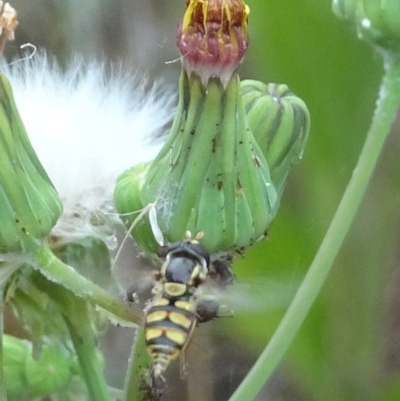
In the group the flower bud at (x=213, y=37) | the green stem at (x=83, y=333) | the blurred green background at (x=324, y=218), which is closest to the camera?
the flower bud at (x=213, y=37)

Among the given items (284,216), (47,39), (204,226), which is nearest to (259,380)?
(204,226)

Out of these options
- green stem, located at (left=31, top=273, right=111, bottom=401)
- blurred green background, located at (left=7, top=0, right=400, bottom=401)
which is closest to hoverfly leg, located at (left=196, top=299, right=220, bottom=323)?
green stem, located at (left=31, top=273, right=111, bottom=401)

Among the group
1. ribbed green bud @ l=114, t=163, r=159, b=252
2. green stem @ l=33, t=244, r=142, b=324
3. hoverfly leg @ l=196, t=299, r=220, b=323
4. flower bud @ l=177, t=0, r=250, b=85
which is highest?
flower bud @ l=177, t=0, r=250, b=85

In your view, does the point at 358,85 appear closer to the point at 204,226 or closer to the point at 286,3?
the point at 286,3

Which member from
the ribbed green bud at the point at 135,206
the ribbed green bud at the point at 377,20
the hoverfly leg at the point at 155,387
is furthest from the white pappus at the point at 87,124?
the ribbed green bud at the point at 377,20

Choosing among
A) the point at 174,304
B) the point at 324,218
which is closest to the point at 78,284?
the point at 174,304

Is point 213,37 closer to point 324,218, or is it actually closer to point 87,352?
point 87,352

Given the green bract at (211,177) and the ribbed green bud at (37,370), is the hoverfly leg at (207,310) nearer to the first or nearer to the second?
the green bract at (211,177)

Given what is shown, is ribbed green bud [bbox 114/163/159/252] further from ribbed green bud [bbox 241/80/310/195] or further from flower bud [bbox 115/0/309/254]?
ribbed green bud [bbox 241/80/310/195]
